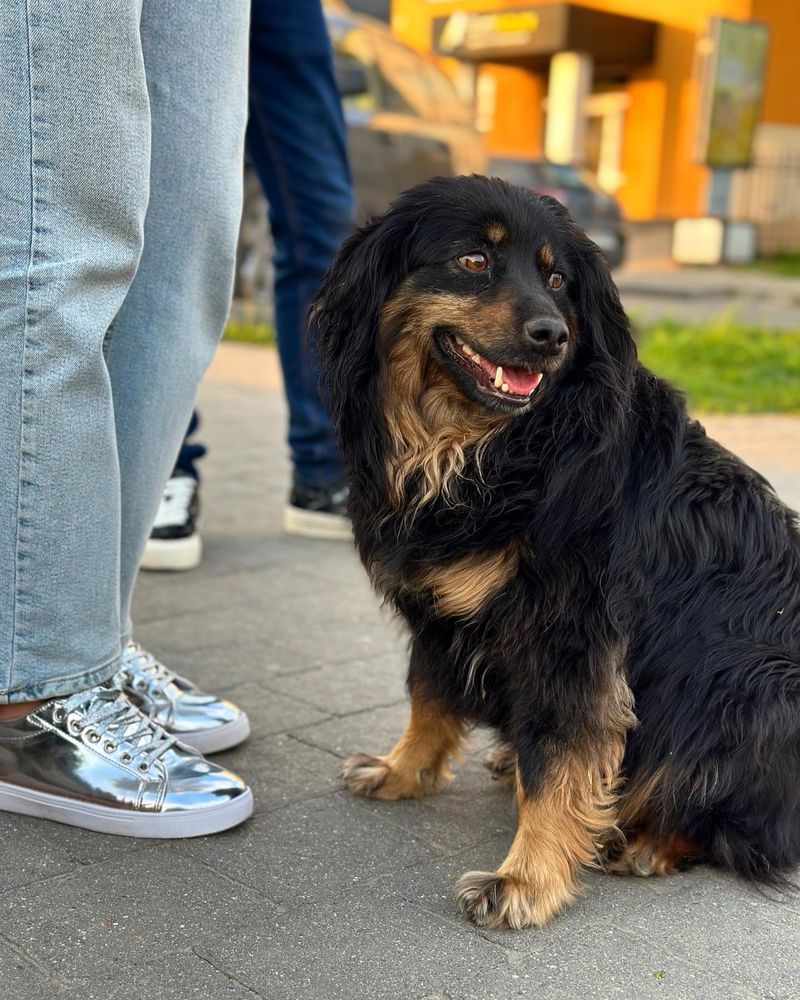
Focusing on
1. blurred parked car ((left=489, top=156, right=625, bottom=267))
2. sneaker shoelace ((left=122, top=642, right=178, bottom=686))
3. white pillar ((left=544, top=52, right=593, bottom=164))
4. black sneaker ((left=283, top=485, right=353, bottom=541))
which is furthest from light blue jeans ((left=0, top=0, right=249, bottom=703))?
white pillar ((left=544, top=52, right=593, bottom=164))

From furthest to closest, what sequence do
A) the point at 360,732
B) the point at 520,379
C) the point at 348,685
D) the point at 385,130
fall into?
the point at 385,130, the point at 348,685, the point at 360,732, the point at 520,379

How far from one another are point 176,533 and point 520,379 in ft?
6.33

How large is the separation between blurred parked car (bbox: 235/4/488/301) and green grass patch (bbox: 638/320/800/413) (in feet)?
7.89

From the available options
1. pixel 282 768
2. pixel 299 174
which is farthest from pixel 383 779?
pixel 299 174

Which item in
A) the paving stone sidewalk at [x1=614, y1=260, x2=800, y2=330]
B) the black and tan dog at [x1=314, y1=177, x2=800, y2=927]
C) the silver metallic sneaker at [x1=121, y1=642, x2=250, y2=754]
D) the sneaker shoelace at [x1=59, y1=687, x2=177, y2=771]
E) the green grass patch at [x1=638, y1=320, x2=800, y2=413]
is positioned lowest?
the paving stone sidewalk at [x1=614, y1=260, x2=800, y2=330]

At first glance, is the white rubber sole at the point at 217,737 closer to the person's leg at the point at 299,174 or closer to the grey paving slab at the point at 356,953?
the grey paving slab at the point at 356,953

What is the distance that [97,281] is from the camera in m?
2.10

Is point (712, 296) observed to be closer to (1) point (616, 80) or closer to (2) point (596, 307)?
(1) point (616, 80)

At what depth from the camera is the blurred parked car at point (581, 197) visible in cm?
1953

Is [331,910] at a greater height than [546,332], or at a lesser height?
lesser

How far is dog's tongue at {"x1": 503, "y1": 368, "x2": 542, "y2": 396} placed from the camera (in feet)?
7.54

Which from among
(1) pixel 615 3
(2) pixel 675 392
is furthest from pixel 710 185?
(2) pixel 675 392

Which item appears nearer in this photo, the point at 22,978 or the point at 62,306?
the point at 22,978

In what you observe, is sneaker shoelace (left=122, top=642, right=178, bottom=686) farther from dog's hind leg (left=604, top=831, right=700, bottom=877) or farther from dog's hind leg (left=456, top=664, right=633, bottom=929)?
dog's hind leg (left=604, top=831, right=700, bottom=877)
